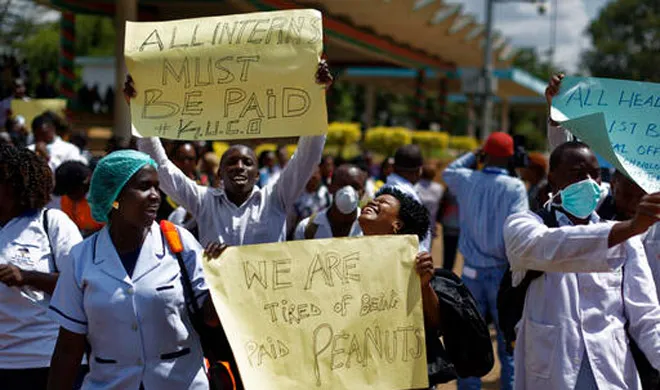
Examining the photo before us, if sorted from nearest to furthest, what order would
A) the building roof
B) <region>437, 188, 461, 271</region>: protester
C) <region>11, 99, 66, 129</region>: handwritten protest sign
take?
<region>437, 188, 461, 271</region>: protester, <region>11, 99, 66, 129</region>: handwritten protest sign, the building roof

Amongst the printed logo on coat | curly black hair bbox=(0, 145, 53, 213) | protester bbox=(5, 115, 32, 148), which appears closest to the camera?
the printed logo on coat

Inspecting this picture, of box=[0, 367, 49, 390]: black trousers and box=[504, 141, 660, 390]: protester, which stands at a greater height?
box=[504, 141, 660, 390]: protester

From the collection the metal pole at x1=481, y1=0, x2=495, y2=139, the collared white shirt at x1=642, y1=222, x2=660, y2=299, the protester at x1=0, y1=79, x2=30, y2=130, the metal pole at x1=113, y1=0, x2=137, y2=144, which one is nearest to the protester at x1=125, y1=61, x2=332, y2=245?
the collared white shirt at x1=642, y1=222, x2=660, y2=299

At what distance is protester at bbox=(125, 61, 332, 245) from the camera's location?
5.06 metres

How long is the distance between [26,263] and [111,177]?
0.82m

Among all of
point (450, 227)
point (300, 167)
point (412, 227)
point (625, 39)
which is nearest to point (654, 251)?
point (412, 227)

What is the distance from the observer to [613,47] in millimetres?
66312

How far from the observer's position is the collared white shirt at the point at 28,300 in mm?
4070

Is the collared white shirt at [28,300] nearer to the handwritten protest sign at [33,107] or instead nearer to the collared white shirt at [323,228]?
the collared white shirt at [323,228]

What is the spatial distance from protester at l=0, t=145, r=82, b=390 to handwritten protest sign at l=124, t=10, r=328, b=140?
0.55 m

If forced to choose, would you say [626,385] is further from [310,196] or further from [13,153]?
[310,196]

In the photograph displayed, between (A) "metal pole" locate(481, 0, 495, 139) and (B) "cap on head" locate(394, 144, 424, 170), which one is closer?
(B) "cap on head" locate(394, 144, 424, 170)

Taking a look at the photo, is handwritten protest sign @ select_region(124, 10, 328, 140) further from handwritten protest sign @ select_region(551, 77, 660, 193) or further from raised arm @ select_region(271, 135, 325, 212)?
handwritten protest sign @ select_region(551, 77, 660, 193)

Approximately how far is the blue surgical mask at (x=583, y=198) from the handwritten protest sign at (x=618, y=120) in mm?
121
